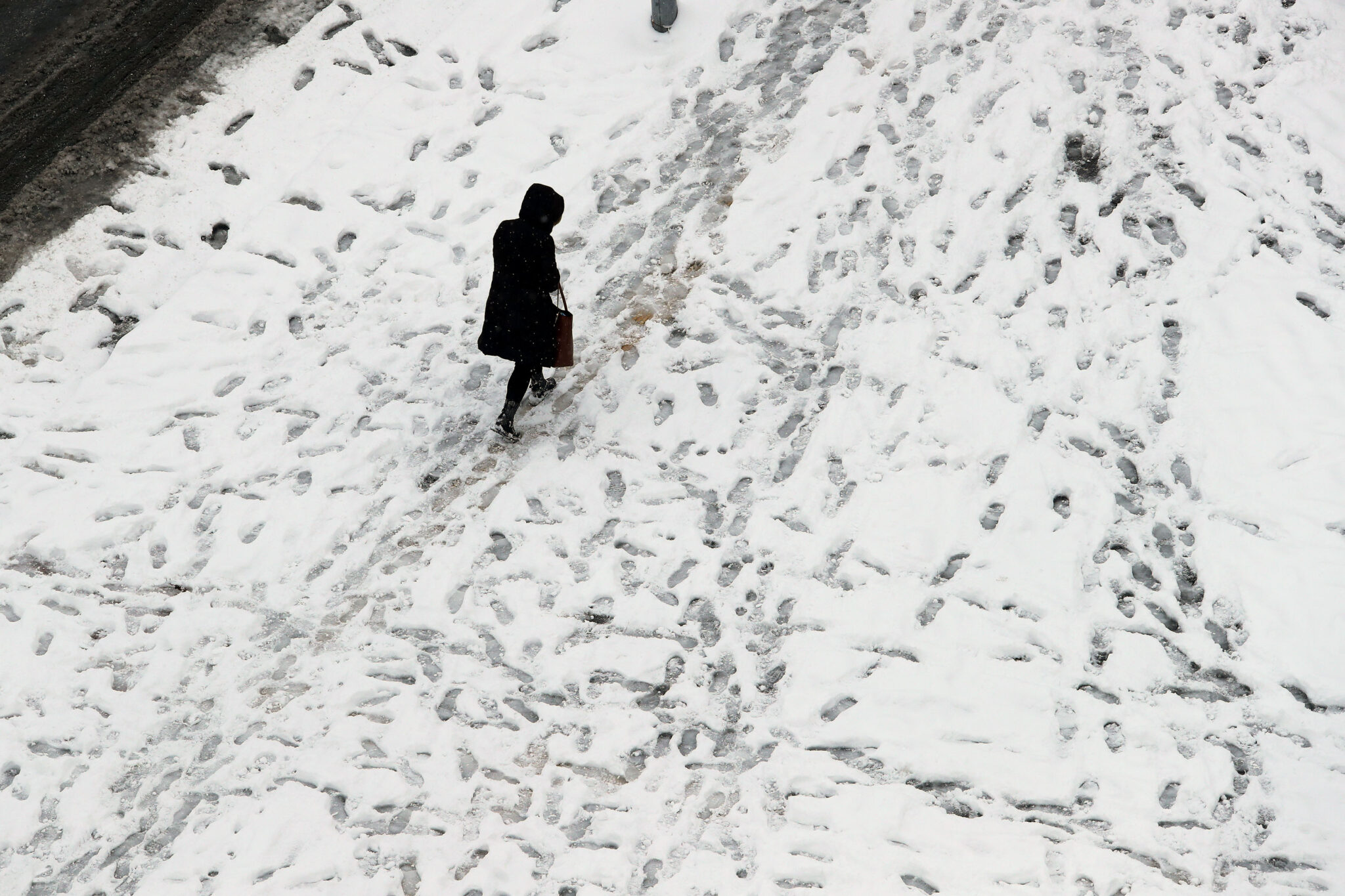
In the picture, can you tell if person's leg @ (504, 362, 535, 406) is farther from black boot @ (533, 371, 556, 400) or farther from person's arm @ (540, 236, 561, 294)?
person's arm @ (540, 236, 561, 294)

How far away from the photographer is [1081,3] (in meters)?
7.33

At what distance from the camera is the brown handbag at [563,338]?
5.57m

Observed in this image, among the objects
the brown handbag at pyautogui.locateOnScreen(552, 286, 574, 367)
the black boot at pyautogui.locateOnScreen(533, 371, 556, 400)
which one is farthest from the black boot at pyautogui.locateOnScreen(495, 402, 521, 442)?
the brown handbag at pyautogui.locateOnScreen(552, 286, 574, 367)

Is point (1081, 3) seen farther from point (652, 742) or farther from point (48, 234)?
point (48, 234)

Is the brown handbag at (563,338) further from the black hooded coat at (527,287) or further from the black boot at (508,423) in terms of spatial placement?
the black boot at (508,423)

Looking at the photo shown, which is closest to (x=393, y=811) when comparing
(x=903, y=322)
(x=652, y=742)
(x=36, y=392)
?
(x=652, y=742)

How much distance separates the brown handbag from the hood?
395 mm

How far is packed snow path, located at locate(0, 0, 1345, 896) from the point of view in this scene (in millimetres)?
4434

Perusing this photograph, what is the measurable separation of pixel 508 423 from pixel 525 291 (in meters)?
0.77

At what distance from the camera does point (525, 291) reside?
546cm

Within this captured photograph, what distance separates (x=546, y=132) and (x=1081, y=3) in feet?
12.3

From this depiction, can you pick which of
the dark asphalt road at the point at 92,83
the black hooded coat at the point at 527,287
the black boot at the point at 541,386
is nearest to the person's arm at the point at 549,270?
the black hooded coat at the point at 527,287

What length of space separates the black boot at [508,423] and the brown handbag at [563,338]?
0.35m

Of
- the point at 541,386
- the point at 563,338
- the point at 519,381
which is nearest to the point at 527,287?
the point at 563,338
